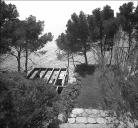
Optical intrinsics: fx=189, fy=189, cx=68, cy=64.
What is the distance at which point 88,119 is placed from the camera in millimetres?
10062

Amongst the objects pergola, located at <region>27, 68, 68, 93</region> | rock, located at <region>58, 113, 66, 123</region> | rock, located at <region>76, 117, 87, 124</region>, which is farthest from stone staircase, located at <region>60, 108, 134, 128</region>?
pergola, located at <region>27, 68, 68, 93</region>

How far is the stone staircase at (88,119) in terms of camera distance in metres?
9.40

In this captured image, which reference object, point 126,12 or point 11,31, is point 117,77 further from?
point 126,12

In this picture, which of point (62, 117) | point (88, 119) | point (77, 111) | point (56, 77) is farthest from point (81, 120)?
point (56, 77)

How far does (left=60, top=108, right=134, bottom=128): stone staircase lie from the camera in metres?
9.40

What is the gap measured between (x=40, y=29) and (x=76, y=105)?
9.17 meters

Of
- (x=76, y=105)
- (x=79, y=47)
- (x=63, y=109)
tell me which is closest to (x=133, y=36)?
(x=79, y=47)

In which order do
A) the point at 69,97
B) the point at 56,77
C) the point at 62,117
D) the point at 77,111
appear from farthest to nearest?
the point at 56,77 < the point at 69,97 < the point at 77,111 < the point at 62,117

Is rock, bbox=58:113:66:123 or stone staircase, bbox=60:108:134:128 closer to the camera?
stone staircase, bbox=60:108:134:128

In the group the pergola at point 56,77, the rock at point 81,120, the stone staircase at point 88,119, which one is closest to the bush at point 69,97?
the stone staircase at point 88,119

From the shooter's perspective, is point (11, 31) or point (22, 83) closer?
point (22, 83)

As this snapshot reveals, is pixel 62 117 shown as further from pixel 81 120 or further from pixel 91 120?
pixel 91 120

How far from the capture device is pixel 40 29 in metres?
18.2

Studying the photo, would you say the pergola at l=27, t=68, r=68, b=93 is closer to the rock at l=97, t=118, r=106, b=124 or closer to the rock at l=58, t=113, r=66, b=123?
the rock at l=58, t=113, r=66, b=123
